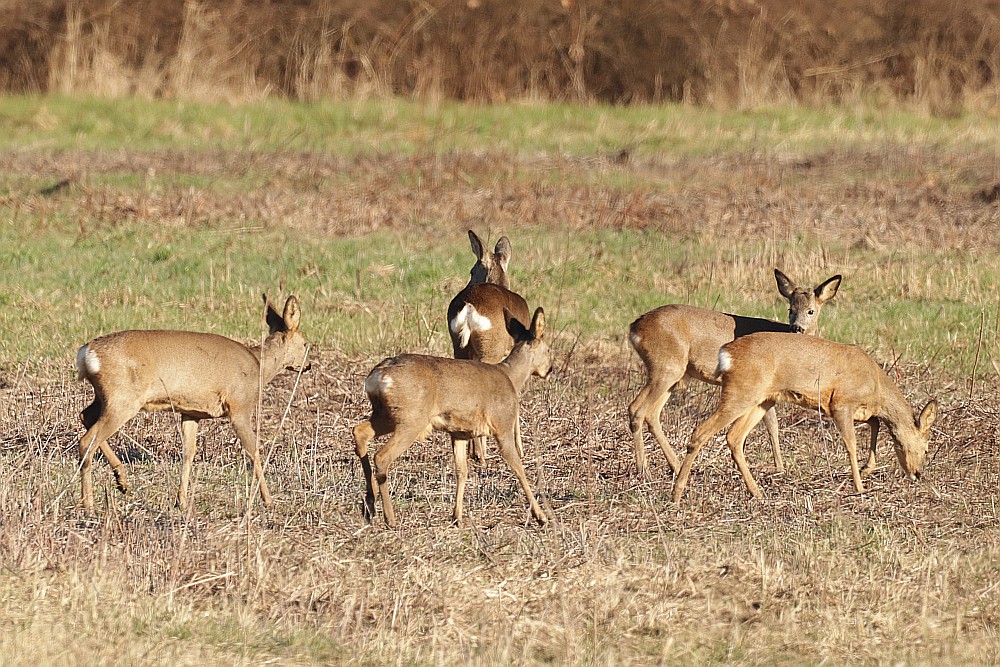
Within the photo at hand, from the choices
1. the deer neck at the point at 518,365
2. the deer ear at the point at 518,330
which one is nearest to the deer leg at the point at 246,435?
the deer neck at the point at 518,365

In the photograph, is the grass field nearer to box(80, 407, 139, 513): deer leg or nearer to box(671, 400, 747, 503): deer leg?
box(80, 407, 139, 513): deer leg

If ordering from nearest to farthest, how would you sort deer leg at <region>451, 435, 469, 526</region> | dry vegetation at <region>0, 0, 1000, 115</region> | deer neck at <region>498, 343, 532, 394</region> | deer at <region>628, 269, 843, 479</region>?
deer leg at <region>451, 435, 469, 526</region> → deer neck at <region>498, 343, 532, 394</region> → deer at <region>628, 269, 843, 479</region> → dry vegetation at <region>0, 0, 1000, 115</region>

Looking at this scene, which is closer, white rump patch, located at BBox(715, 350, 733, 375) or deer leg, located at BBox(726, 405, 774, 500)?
deer leg, located at BBox(726, 405, 774, 500)

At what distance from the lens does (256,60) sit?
24641mm

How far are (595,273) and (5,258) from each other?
224 inches

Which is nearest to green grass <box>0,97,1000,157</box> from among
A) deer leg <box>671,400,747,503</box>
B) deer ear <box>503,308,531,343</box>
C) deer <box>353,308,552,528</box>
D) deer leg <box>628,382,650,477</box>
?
deer leg <box>628,382,650,477</box>

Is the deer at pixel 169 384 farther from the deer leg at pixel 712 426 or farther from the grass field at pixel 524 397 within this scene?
the deer leg at pixel 712 426

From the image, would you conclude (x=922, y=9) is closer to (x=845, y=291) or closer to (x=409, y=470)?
(x=845, y=291)

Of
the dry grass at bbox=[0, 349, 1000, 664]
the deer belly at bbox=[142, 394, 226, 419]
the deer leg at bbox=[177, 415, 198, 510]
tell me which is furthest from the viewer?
the deer belly at bbox=[142, 394, 226, 419]

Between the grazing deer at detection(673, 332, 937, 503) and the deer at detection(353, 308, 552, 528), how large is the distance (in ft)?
3.51

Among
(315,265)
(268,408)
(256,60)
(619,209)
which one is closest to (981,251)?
(619,209)

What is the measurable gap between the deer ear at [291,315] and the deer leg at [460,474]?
4.51 ft

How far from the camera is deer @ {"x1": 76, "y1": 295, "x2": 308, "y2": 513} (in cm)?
788

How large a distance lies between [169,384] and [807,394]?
368 centimetres
